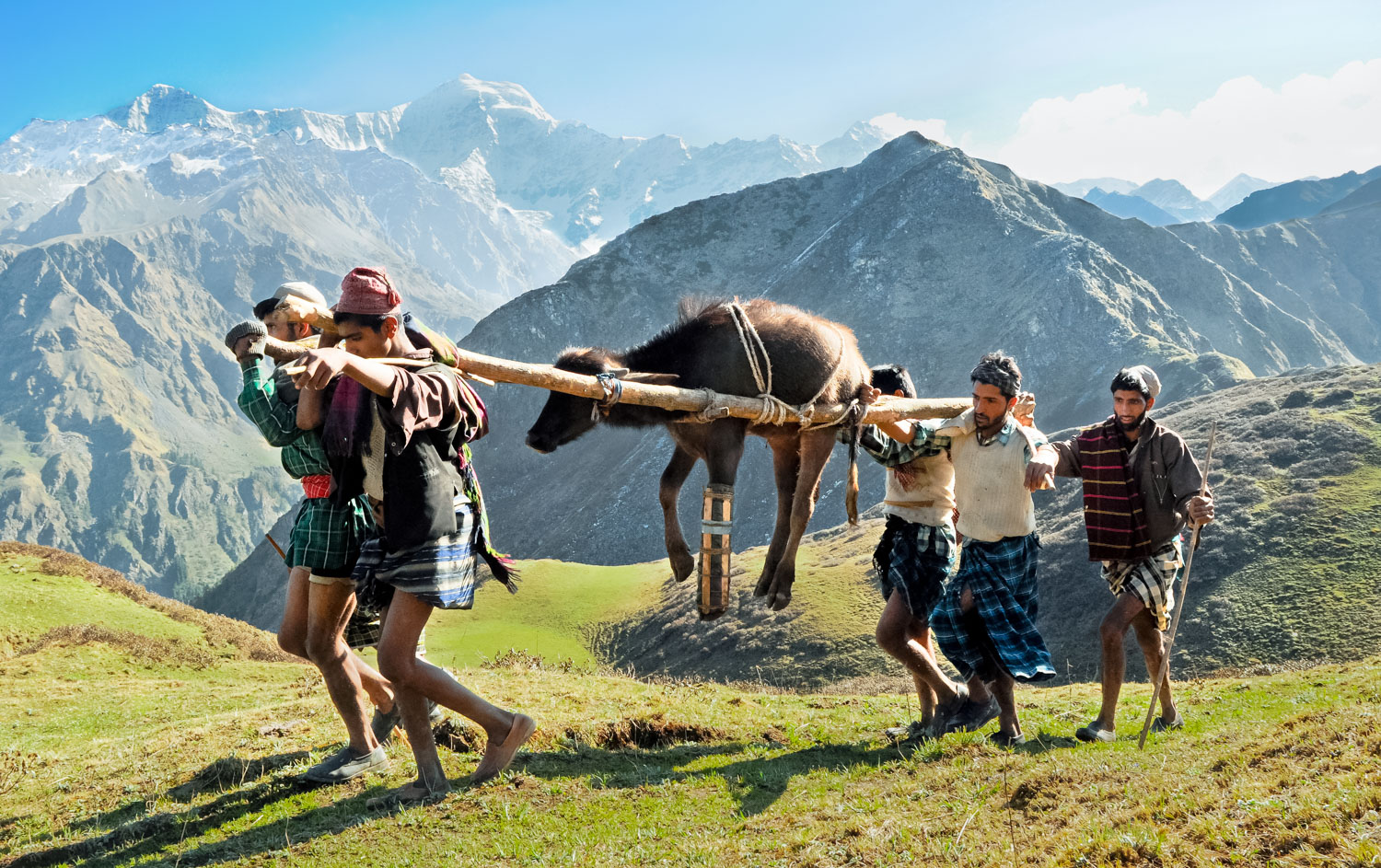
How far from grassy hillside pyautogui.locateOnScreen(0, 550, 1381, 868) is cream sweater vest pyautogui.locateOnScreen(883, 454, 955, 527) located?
1.40 m

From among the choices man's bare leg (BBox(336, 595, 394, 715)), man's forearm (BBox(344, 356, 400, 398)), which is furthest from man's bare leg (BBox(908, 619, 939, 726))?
man's forearm (BBox(344, 356, 400, 398))

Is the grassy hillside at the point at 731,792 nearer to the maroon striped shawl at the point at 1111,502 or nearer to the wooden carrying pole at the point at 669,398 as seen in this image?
the maroon striped shawl at the point at 1111,502

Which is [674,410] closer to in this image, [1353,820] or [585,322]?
[1353,820]

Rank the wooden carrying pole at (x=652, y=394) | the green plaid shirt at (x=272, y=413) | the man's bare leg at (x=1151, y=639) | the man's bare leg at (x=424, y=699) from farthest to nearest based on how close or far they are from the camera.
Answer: the man's bare leg at (x=1151, y=639) < the wooden carrying pole at (x=652, y=394) < the green plaid shirt at (x=272, y=413) < the man's bare leg at (x=424, y=699)

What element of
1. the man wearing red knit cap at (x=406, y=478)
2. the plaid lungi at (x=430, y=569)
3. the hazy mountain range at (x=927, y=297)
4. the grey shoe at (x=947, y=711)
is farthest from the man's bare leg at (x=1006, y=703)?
the hazy mountain range at (x=927, y=297)

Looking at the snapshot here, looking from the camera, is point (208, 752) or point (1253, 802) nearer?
point (1253, 802)

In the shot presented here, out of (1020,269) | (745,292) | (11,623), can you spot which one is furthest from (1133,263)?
(11,623)

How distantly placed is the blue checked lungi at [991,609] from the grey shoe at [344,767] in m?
3.50

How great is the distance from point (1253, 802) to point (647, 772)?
10.2ft

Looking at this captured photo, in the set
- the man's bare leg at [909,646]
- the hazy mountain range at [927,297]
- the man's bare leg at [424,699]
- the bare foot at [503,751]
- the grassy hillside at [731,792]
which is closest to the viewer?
the grassy hillside at [731,792]

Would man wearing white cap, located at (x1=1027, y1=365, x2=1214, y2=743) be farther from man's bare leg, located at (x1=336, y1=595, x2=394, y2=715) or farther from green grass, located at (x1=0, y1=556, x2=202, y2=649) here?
green grass, located at (x1=0, y1=556, x2=202, y2=649)

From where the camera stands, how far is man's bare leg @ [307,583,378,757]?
4816 millimetres

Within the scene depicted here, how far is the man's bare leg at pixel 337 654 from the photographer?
482cm

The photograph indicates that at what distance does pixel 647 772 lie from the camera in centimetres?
529
